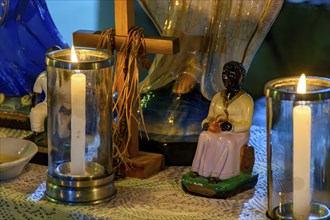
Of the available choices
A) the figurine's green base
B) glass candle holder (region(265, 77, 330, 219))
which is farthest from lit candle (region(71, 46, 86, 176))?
glass candle holder (region(265, 77, 330, 219))

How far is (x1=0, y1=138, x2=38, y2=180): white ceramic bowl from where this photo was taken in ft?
3.40

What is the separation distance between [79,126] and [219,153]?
18cm

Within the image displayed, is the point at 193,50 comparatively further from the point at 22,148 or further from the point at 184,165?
the point at 22,148

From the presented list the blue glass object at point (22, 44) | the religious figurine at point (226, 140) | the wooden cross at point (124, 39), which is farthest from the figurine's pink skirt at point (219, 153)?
the blue glass object at point (22, 44)

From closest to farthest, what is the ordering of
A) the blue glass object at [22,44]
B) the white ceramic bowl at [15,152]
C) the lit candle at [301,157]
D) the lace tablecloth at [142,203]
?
the lit candle at [301,157]
the lace tablecloth at [142,203]
the white ceramic bowl at [15,152]
the blue glass object at [22,44]

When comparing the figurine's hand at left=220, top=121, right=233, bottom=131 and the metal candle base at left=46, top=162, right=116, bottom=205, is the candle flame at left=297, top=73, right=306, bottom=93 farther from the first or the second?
the metal candle base at left=46, top=162, right=116, bottom=205

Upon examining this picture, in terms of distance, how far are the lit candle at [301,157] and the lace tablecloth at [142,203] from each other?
0.22ft

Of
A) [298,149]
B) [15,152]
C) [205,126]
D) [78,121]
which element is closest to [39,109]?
[15,152]

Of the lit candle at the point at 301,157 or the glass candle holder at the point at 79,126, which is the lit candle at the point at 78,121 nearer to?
the glass candle holder at the point at 79,126

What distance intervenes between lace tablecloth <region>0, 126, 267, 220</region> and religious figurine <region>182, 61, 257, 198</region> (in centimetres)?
2

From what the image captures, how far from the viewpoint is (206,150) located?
37.7 inches

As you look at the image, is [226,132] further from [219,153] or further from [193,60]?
[193,60]

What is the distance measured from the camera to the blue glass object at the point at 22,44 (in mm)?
1254

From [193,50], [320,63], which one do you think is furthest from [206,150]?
[320,63]
